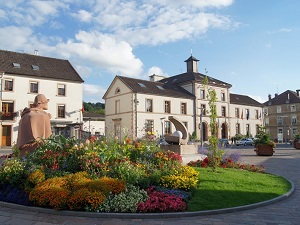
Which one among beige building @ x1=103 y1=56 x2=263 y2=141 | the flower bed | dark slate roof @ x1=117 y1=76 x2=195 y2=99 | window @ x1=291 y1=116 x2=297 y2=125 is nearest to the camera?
the flower bed

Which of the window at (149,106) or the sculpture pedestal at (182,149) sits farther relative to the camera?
the window at (149,106)

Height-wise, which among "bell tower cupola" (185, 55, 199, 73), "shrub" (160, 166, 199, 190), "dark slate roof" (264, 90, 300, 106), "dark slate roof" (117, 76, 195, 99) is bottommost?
"shrub" (160, 166, 199, 190)

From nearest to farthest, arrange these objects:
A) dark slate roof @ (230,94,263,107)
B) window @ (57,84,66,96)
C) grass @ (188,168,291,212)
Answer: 1. grass @ (188,168,291,212)
2. window @ (57,84,66,96)
3. dark slate roof @ (230,94,263,107)

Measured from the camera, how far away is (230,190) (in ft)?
26.5

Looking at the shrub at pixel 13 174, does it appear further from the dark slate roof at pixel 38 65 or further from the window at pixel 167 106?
the window at pixel 167 106

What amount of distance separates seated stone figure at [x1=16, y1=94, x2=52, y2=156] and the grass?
5.59 m

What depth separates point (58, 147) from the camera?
903 cm

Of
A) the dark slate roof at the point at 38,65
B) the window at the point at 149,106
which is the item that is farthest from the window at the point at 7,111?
the window at the point at 149,106

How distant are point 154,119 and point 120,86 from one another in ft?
23.9

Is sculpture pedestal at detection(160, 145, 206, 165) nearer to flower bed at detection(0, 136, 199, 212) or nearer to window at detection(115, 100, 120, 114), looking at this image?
flower bed at detection(0, 136, 199, 212)

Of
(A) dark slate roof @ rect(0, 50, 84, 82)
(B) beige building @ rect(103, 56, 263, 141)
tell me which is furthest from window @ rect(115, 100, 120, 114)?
(A) dark slate roof @ rect(0, 50, 84, 82)

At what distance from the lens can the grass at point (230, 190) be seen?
693 cm

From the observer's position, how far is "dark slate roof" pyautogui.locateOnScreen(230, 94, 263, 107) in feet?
187

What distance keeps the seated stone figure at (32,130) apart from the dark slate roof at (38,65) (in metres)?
27.1
